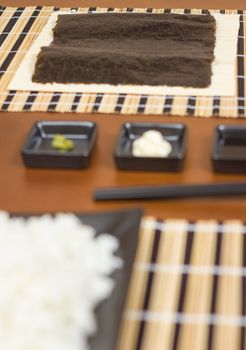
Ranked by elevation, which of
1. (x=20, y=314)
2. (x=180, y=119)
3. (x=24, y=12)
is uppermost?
(x=24, y=12)

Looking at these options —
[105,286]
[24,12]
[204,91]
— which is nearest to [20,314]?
[105,286]

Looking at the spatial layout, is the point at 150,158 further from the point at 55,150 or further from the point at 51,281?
the point at 51,281

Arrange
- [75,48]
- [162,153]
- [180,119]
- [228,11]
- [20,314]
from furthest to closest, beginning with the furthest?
[228,11]
[75,48]
[180,119]
[162,153]
[20,314]

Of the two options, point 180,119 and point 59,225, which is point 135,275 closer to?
point 59,225

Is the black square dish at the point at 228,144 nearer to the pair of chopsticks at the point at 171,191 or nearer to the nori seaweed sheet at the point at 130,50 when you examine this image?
the pair of chopsticks at the point at 171,191

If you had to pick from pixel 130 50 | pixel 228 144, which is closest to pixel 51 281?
pixel 228 144

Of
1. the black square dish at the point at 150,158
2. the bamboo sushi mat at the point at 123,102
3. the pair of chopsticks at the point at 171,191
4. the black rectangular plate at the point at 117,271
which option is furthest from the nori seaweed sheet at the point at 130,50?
the black rectangular plate at the point at 117,271
